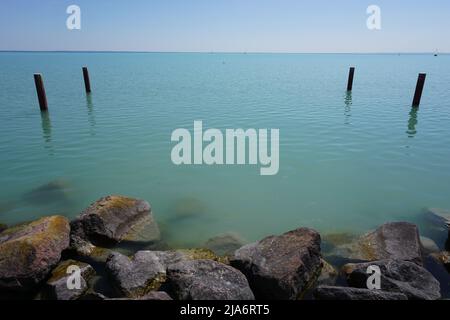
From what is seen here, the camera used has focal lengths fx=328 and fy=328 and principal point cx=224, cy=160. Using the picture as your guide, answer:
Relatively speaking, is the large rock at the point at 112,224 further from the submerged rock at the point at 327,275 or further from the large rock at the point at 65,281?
the submerged rock at the point at 327,275

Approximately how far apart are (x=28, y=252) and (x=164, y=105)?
66.8 ft

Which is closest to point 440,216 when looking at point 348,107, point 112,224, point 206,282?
point 206,282

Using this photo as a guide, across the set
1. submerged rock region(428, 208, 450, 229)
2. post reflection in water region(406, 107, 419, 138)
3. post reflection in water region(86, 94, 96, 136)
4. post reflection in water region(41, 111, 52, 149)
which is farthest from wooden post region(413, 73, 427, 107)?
post reflection in water region(41, 111, 52, 149)

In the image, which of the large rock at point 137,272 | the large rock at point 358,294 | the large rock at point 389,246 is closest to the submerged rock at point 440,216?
the large rock at point 389,246

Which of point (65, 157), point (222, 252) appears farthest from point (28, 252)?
point (65, 157)

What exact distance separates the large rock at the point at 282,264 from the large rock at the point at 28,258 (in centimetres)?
344

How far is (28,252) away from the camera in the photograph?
19.2 ft

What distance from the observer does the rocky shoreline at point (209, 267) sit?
5.45m

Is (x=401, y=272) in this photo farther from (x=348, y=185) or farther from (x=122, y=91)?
Result: (x=122, y=91)

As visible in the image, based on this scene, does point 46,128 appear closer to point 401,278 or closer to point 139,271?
point 139,271

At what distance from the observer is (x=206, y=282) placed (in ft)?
17.7

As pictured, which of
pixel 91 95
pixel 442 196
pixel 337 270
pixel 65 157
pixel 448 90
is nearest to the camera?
pixel 337 270

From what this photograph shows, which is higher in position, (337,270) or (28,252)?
(28,252)

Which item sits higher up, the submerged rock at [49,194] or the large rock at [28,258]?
the large rock at [28,258]
